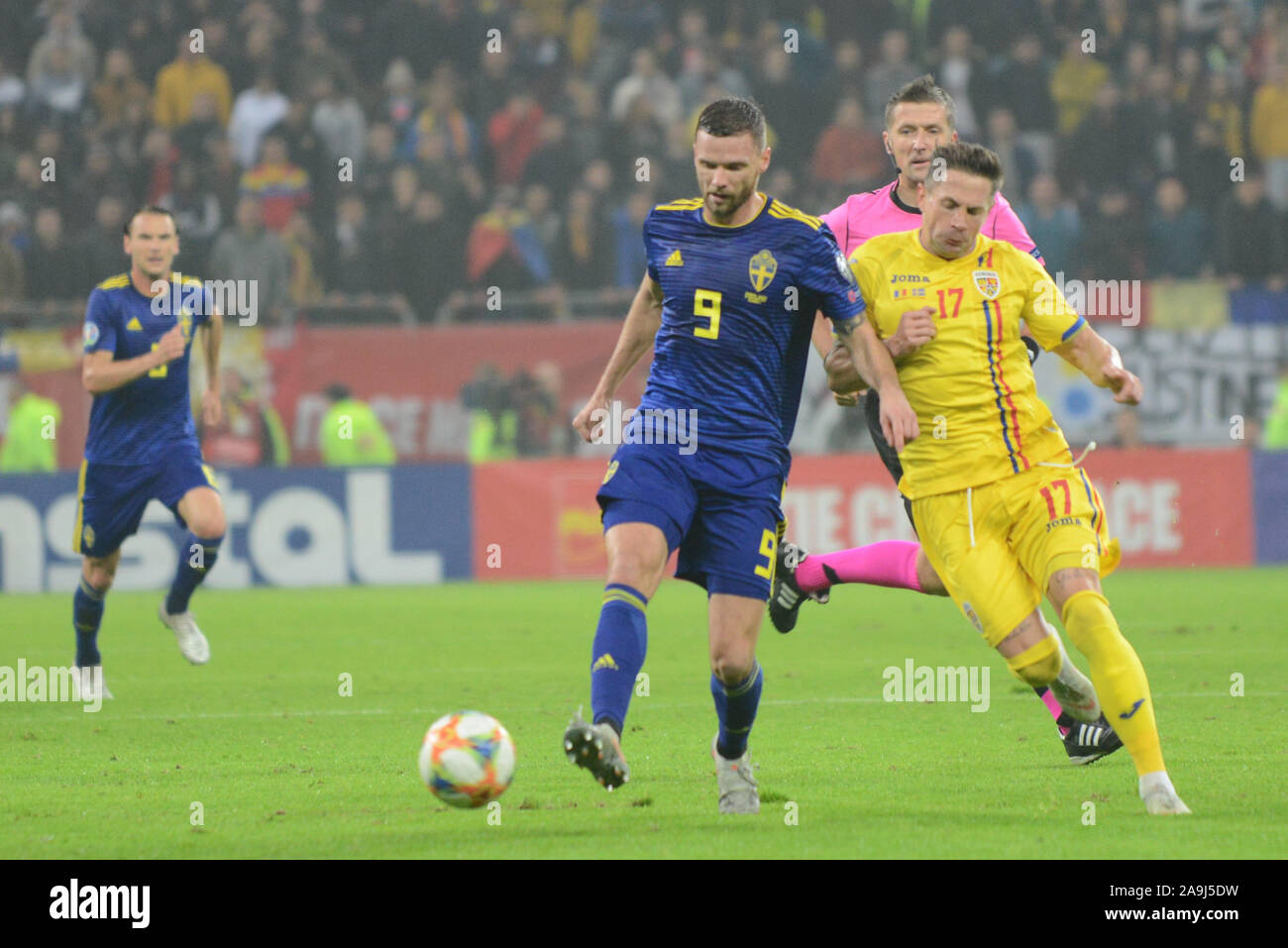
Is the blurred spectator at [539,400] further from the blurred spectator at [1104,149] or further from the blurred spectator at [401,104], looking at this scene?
the blurred spectator at [1104,149]

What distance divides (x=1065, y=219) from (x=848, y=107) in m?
2.68

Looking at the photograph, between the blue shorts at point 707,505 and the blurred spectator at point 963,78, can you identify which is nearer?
the blue shorts at point 707,505

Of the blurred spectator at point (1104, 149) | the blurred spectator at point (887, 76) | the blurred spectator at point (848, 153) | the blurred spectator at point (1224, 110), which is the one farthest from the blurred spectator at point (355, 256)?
the blurred spectator at point (1224, 110)

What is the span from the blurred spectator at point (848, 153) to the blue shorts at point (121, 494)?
1070cm

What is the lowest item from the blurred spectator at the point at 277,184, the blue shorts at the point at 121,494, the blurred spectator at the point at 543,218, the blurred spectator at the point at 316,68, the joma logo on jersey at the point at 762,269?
the blue shorts at the point at 121,494

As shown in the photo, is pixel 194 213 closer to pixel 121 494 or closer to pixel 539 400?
pixel 539 400

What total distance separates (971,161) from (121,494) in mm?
5510

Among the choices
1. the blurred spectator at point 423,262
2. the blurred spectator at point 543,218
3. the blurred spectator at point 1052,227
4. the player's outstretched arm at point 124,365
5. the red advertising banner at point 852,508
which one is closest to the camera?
the player's outstretched arm at point 124,365

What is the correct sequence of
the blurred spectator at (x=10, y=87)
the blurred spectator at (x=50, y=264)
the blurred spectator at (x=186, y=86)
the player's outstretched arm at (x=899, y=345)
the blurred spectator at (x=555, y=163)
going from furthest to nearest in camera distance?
the blurred spectator at (x=10, y=87), the blurred spectator at (x=186, y=86), the blurred spectator at (x=555, y=163), the blurred spectator at (x=50, y=264), the player's outstretched arm at (x=899, y=345)

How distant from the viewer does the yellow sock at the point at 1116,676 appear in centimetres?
543

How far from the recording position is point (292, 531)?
1598cm

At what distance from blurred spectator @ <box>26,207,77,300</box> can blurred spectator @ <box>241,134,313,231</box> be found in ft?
5.25

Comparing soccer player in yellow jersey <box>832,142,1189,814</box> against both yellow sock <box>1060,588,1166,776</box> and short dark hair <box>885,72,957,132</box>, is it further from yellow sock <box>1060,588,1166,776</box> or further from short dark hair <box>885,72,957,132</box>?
short dark hair <box>885,72,957,132</box>

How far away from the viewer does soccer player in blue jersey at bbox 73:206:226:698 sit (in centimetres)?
952
